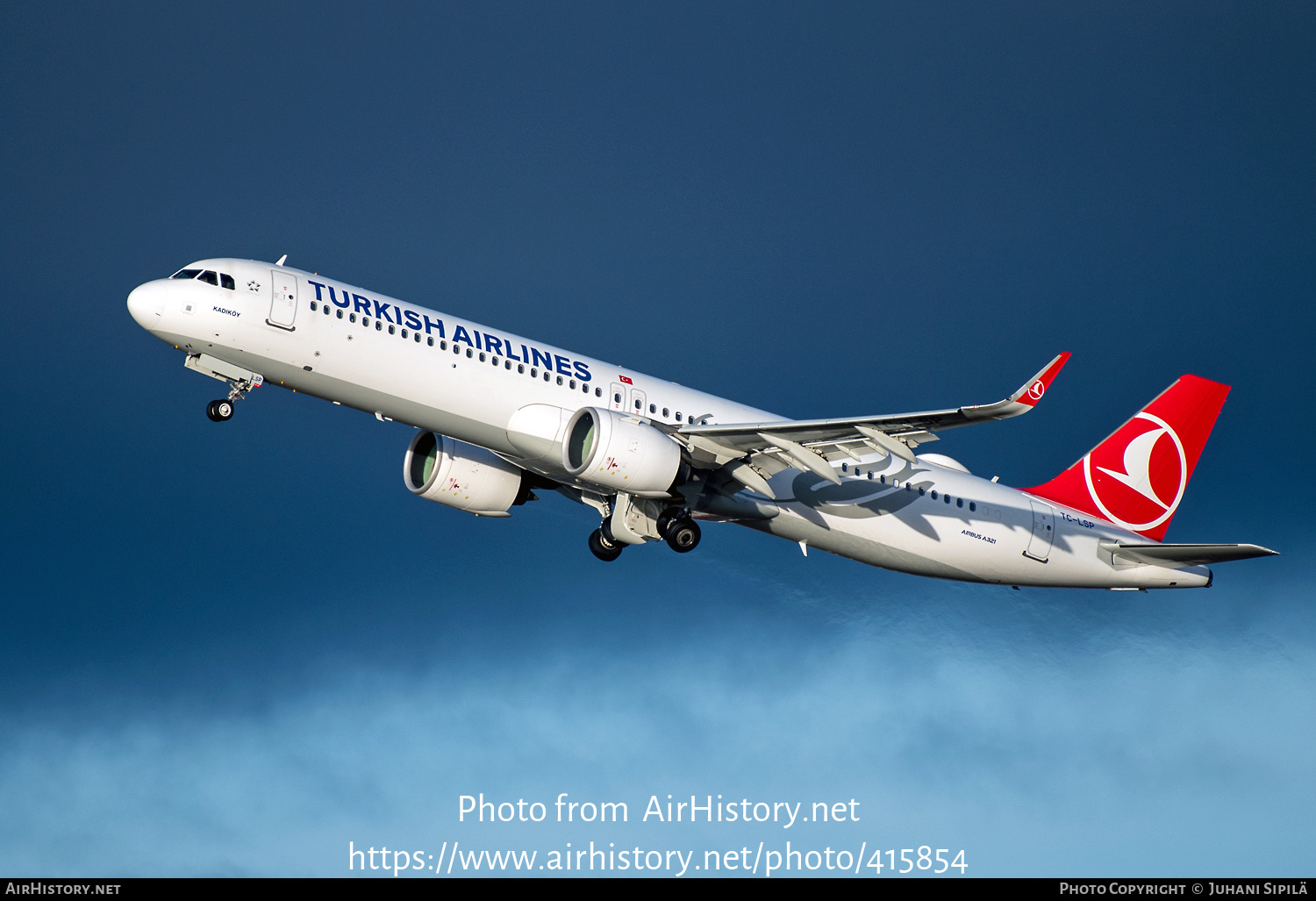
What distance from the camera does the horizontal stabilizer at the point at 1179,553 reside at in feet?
121

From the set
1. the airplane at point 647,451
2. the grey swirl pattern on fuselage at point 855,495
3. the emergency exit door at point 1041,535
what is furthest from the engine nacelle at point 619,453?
the emergency exit door at point 1041,535

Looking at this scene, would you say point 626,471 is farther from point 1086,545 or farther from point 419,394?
point 1086,545

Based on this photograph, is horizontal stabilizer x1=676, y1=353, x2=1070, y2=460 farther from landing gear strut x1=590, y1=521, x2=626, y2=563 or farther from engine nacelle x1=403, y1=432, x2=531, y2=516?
engine nacelle x1=403, y1=432, x2=531, y2=516

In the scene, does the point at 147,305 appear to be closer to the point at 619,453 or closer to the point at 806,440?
the point at 619,453

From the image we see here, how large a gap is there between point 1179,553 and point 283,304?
26.1 m

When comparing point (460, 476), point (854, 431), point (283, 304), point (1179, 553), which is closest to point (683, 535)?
point (854, 431)

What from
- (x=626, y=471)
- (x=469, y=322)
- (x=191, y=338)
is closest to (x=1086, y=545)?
(x=626, y=471)

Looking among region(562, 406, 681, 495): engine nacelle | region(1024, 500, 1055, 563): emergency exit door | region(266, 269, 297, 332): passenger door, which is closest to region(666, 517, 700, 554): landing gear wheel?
region(562, 406, 681, 495): engine nacelle

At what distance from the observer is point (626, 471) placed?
3453 centimetres

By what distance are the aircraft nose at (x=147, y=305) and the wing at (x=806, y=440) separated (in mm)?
13175

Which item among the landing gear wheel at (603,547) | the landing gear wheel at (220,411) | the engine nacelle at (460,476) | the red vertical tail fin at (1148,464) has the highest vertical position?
the red vertical tail fin at (1148,464)

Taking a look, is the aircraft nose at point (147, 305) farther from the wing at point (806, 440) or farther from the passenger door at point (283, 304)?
the wing at point (806, 440)

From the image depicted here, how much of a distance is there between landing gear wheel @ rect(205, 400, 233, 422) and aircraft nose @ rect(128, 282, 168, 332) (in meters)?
2.48
